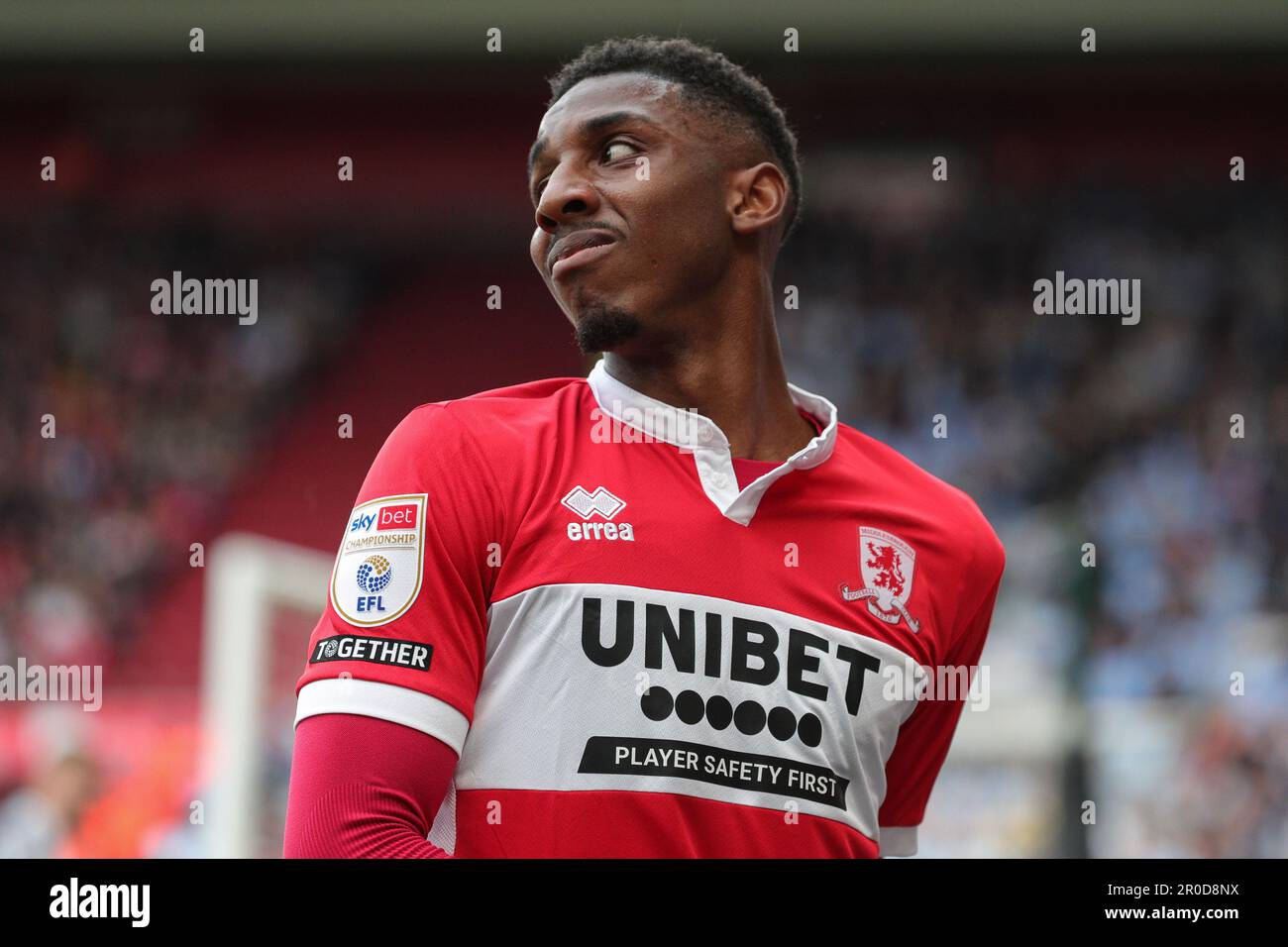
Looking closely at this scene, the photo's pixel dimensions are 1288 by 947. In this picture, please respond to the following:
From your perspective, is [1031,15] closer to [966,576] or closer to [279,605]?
[279,605]

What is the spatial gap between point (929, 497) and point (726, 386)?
427 millimetres

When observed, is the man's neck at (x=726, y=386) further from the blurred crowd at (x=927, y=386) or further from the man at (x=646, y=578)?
the blurred crowd at (x=927, y=386)

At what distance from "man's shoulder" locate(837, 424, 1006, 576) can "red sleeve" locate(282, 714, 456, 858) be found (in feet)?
3.25

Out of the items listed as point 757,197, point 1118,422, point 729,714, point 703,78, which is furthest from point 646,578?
point 1118,422

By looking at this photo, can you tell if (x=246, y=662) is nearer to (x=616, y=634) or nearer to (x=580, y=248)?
(x=580, y=248)

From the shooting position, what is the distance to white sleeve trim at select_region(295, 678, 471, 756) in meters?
1.88

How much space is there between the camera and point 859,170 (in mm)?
12805

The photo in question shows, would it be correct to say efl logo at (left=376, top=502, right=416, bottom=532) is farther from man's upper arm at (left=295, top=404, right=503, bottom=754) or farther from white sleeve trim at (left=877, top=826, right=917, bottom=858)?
white sleeve trim at (left=877, top=826, right=917, bottom=858)

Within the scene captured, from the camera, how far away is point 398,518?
79.3 inches

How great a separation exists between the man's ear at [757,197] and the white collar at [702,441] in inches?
14.7

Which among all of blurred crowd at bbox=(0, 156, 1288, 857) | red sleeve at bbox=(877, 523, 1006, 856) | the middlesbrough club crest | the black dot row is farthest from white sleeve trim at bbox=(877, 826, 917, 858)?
blurred crowd at bbox=(0, 156, 1288, 857)

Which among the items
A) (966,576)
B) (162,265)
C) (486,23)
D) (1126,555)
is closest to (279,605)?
(966,576)

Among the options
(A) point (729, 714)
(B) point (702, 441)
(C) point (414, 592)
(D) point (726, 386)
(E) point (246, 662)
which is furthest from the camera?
(E) point (246, 662)
